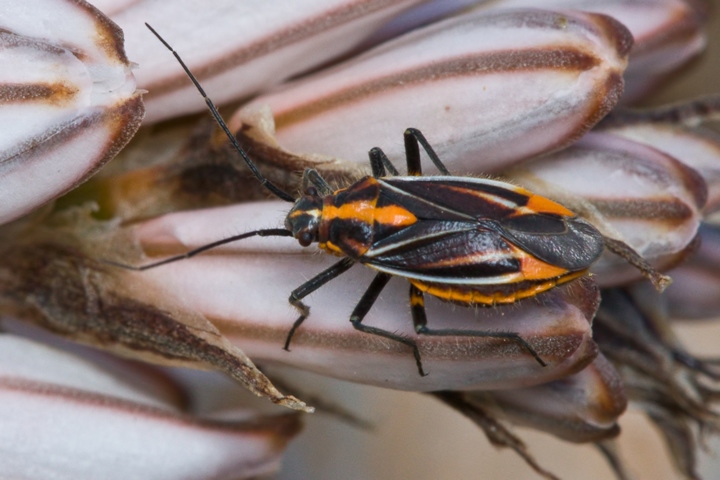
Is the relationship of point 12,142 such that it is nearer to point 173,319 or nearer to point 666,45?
point 173,319

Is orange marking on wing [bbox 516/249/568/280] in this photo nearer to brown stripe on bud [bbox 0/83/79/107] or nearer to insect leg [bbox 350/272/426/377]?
insect leg [bbox 350/272/426/377]

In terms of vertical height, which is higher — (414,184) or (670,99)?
(414,184)

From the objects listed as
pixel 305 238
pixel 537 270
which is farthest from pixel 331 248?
pixel 537 270

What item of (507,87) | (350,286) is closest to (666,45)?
(507,87)

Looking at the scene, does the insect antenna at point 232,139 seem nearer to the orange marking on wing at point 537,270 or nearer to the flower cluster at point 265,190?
the flower cluster at point 265,190

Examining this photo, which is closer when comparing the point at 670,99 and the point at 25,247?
the point at 25,247

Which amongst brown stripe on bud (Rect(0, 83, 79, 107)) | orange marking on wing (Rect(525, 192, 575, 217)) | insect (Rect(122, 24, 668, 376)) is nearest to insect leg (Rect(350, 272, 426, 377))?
insect (Rect(122, 24, 668, 376))

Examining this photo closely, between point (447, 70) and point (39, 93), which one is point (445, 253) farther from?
point (39, 93)
